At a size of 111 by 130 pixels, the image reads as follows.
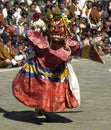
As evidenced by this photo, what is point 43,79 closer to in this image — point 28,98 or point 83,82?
point 28,98

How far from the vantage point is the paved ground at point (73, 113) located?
845cm

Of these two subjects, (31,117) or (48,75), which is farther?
(31,117)

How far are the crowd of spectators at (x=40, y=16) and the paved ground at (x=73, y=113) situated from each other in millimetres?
2240

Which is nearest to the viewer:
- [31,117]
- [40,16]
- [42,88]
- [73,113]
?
[42,88]

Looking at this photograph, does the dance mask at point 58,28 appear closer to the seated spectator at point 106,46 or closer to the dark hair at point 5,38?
the dark hair at point 5,38

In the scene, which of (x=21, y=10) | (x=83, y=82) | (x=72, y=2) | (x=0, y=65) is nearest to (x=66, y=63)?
(x=83, y=82)

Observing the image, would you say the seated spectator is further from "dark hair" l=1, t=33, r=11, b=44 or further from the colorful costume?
the colorful costume

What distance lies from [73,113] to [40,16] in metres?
5.11

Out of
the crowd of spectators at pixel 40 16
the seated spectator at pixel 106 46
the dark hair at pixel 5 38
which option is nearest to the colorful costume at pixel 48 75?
the crowd of spectators at pixel 40 16

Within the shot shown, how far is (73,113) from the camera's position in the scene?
953 cm

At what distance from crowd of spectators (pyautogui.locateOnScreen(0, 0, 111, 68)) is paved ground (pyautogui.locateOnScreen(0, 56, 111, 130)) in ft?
7.35

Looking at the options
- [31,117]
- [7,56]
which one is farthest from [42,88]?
[7,56]

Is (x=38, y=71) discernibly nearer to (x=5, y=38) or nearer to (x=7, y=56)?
(x=7, y=56)

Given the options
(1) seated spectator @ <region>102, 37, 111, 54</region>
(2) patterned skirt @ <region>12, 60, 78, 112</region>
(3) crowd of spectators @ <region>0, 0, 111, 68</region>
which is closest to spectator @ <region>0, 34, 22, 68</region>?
(3) crowd of spectators @ <region>0, 0, 111, 68</region>
